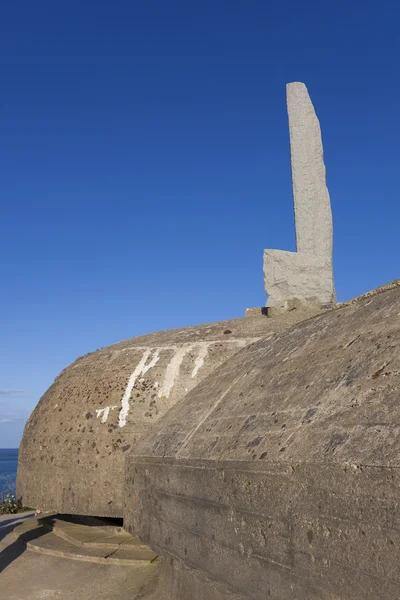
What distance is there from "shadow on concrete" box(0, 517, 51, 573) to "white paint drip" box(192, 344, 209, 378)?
3.13m

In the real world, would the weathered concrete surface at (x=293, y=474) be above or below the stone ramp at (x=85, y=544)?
above

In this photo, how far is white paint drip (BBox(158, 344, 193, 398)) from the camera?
6734mm

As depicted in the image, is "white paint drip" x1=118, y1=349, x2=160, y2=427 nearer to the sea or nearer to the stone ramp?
the stone ramp

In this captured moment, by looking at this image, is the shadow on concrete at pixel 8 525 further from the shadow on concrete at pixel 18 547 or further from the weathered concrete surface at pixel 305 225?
the weathered concrete surface at pixel 305 225

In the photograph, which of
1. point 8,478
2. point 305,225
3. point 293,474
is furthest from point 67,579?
point 8,478

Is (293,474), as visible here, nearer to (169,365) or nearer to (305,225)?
(169,365)

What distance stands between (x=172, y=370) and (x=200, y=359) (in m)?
0.35

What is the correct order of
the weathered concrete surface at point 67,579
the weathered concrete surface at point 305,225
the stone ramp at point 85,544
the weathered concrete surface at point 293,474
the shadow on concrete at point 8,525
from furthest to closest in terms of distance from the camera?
the weathered concrete surface at point 305,225 → the shadow on concrete at point 8,525 → the stone ramp at point 85,544 → the weathered concrete surface at point 67,579 → the weathered concrete surface at point 293,474

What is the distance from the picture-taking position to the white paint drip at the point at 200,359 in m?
6.78

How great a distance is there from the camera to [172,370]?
6.87m

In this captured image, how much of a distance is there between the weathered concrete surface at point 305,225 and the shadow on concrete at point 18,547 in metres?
4.57

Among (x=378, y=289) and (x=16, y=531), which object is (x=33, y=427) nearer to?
(x=16, y=531)

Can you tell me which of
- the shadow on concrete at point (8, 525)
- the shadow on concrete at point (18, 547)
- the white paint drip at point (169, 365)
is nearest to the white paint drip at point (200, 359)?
the white paint drip at point (169, 365)

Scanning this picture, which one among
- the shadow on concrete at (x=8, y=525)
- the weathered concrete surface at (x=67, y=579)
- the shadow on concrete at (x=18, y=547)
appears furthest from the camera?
the shadow on concrete at (x=8, y=525)
